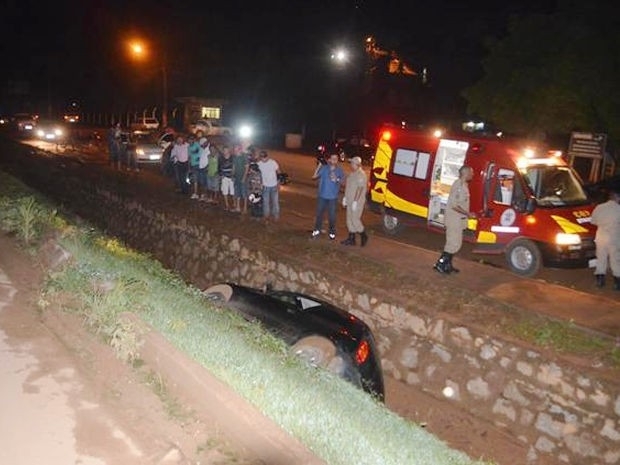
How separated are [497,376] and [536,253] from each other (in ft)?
11.4

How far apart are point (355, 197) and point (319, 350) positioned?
489 centimetres

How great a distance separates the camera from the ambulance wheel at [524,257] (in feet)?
34.4

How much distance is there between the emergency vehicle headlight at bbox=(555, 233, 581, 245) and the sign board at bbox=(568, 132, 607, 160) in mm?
8139

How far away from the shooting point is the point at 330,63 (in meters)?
48.9

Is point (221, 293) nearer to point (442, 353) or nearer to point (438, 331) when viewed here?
point (438, 331)

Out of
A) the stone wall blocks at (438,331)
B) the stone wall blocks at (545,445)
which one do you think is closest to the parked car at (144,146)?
the stone wall blocks at (438,331)

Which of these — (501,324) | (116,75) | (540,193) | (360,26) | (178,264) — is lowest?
(178,264)

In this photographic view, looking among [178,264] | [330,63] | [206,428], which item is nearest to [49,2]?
[330,63]

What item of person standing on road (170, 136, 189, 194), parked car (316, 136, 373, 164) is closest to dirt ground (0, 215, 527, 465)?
person standing on road (170, 136, 189, 194)

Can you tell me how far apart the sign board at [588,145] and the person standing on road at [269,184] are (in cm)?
889

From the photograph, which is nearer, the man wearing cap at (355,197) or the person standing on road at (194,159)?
the man wearing cap at (355,197)

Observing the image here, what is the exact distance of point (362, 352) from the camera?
721 centimetres

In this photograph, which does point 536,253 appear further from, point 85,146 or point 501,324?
point 85,146

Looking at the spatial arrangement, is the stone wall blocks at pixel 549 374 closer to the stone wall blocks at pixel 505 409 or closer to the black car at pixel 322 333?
the stone wall blocks at pixel 505 409
